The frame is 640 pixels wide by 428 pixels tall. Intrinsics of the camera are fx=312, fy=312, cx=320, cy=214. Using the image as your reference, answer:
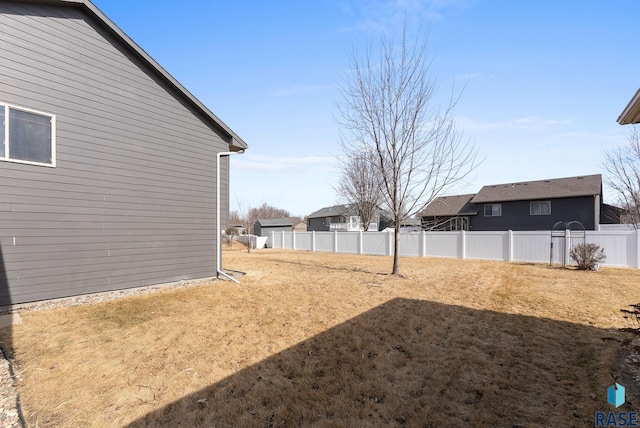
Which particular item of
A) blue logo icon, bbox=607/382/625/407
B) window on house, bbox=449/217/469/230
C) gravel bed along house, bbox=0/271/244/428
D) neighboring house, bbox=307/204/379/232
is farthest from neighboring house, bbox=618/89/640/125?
neighboring house, bbox=307/204/379/232

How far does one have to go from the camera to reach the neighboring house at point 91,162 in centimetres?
617

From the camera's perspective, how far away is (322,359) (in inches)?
167

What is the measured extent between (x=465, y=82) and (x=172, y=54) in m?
9.55

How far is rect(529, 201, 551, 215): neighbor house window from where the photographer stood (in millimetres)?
23641

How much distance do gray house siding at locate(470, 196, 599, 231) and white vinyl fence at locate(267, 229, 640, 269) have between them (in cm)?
1180

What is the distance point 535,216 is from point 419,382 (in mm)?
25728

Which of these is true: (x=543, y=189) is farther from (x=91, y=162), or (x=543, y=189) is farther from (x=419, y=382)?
(x=91, y=162)

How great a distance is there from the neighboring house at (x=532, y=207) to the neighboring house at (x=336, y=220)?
317 inches

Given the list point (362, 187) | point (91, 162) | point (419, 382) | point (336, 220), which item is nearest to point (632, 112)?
point (419, 382)

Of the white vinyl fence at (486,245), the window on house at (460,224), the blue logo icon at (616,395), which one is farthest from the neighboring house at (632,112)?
the window on house at (460,224)

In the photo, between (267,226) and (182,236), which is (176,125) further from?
(267,226)

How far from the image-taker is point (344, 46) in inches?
395

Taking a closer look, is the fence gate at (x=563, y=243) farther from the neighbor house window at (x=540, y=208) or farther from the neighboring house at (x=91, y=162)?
the neighboring house at (x=91, y=162)

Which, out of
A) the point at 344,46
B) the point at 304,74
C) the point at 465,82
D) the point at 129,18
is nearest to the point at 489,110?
the point at 465,82
